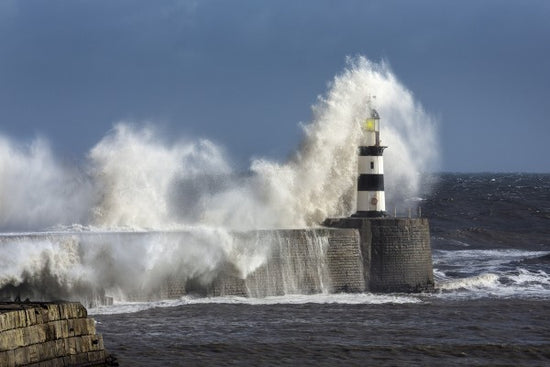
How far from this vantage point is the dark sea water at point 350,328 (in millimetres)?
13797

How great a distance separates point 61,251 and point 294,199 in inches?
288

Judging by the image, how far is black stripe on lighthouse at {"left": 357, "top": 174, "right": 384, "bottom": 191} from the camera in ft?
69.5

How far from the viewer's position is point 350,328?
1577 centimetres

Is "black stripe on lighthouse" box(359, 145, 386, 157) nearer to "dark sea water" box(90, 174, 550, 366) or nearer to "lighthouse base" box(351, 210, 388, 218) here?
"lighthouse base" box(351, 210, 388, 218)

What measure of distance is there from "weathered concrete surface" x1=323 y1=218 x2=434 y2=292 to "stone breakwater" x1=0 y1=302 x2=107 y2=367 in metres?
9.65

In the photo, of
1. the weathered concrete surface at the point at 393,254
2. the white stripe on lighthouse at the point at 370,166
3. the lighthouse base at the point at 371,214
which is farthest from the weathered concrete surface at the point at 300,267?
the white stripe on lighthouse at the point at 370,166

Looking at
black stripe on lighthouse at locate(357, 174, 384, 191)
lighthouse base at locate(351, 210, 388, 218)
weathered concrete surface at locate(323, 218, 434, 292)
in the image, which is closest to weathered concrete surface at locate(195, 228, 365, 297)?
weathered concrete surface at locate(323, 218, 434, 292)

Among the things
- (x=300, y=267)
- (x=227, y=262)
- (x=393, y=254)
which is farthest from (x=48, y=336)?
(x=393, y=254)

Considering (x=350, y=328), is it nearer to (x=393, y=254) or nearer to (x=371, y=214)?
(x=393, y=254)

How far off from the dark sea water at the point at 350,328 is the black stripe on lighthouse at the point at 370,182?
2194 millimetres

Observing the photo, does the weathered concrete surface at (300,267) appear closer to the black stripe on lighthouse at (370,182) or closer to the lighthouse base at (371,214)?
the lighthouse base at (371,214)

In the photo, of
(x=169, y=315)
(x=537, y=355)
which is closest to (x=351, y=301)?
(x=169, y=315)

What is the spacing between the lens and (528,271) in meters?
24.5

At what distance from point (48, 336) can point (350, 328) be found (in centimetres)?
652
